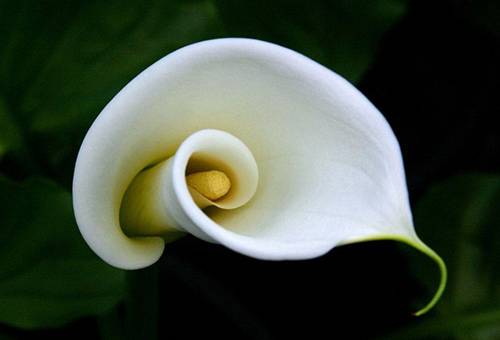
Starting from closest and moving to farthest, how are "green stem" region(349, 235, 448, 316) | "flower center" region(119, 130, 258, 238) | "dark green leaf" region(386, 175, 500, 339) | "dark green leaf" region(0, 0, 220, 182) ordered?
"green stem" region(349, 235, 448, 316) < "flower center" region(119, 130, 258, 238) < "dark green leaf" region(0, 0, 220, 182) < "dark green leaf" region(386, 175, 500, 339)

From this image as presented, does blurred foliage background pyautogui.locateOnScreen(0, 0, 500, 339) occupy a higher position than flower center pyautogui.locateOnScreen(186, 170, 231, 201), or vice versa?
flower center pyautogui.locateOnScreen(186, 170, 231, 201)

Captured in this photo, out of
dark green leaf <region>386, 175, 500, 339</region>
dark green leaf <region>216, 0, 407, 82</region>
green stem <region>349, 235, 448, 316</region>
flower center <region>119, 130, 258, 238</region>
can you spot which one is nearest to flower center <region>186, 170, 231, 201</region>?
flower center <region>119, 130, 258, 238</region>

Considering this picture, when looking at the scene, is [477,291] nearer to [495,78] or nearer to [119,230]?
[495,78]

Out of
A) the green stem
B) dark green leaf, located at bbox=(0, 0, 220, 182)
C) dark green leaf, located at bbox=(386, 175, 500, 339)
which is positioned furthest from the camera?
dark green leaf, located at bbox=(386, 175, 500, 339)

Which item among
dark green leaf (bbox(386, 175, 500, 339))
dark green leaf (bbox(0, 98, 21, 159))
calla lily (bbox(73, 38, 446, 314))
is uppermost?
calla lily (bbox(73, 38, 446, 314))

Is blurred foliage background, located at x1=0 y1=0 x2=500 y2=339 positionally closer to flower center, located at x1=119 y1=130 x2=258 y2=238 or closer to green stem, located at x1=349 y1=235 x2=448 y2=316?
flower center, located at x1=119 y1=130 x2=258 y2=238

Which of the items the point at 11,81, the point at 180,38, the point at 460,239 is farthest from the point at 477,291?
the point at 11,81

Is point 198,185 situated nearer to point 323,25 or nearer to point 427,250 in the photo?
point 427,250
